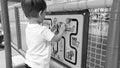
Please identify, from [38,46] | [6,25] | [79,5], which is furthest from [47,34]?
[6,25]

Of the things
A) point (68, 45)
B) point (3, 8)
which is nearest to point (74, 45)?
point (68, 45)

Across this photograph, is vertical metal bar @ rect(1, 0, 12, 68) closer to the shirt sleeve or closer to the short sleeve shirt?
the short sleeve shirt

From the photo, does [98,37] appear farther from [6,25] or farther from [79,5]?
[6,25]

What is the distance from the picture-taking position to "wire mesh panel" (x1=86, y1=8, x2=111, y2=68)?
0.58 metres

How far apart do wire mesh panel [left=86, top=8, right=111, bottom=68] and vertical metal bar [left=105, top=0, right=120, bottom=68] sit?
0.17 m

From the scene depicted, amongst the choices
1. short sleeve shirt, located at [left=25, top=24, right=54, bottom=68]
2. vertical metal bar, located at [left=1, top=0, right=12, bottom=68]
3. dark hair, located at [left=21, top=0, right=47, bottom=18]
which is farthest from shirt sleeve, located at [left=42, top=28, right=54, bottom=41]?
vertical metal bar, located at [left=1, top=0, right=12, bottom=68]

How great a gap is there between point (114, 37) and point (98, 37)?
221 mm

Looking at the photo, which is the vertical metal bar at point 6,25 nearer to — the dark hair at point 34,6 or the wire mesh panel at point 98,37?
the dark hair at point 34,6

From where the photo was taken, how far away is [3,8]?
31.9 inches

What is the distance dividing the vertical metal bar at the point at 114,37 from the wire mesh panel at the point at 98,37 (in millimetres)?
171

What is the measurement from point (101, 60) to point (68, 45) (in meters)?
0.23

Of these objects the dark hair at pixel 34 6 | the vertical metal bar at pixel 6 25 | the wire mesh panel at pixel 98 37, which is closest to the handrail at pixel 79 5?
the wire mesh panel at pixel 98 37

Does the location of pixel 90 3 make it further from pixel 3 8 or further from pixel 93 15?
pixel 3 8

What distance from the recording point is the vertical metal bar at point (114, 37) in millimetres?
387
